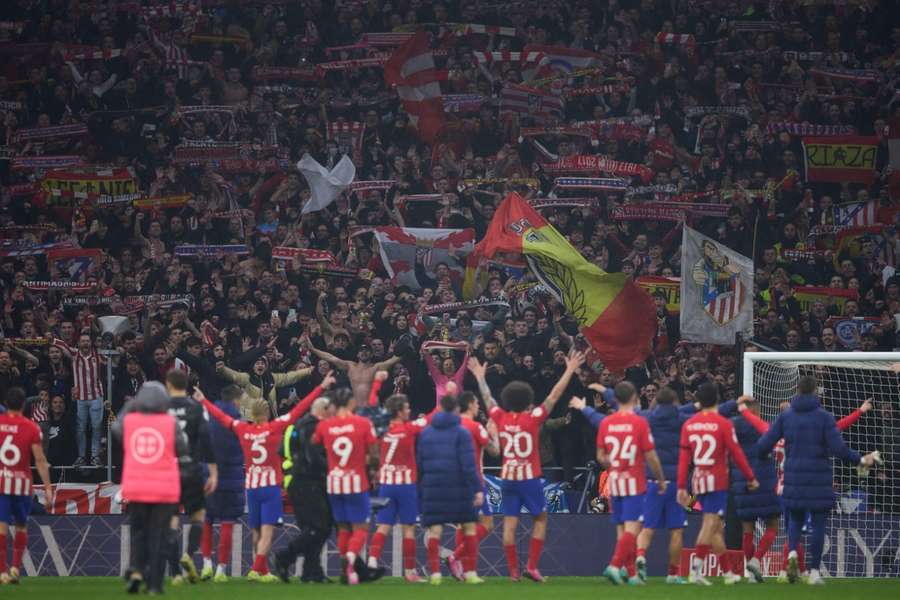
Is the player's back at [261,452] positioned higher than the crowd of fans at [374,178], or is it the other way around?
the crowd of fans at [374,178]

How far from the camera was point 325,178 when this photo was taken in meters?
25.4

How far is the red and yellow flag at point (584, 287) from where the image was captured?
21203 mm

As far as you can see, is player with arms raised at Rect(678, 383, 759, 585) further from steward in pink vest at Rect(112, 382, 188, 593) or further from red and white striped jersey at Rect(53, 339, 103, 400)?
red and white striped jersey at Rect(53, 339, 103, 400)

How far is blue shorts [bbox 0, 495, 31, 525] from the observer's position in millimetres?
15734

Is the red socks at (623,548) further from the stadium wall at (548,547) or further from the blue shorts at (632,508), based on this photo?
the stadium wall at (548,547)

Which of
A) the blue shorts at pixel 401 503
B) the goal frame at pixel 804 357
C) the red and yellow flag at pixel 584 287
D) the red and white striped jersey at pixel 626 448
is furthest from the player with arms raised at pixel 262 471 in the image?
the red and yellow flag at pixel 584 287

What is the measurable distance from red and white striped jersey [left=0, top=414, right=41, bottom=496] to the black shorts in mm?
1686

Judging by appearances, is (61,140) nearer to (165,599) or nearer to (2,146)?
(2,146)

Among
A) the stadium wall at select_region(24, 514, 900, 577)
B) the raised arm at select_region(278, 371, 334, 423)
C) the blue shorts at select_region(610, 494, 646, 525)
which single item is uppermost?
the raised arm at select_region(278, 371, 334, 423)

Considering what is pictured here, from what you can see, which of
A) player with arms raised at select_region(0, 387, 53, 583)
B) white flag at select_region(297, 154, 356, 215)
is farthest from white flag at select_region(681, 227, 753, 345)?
player with arms raised at select_region(0, 387, 53, 583)

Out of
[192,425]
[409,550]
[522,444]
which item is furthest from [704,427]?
[192,425]

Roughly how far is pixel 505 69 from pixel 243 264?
6712 mm

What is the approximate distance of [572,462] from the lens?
64.0 feet

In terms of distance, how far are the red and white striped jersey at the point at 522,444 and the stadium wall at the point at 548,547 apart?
10.3ft
